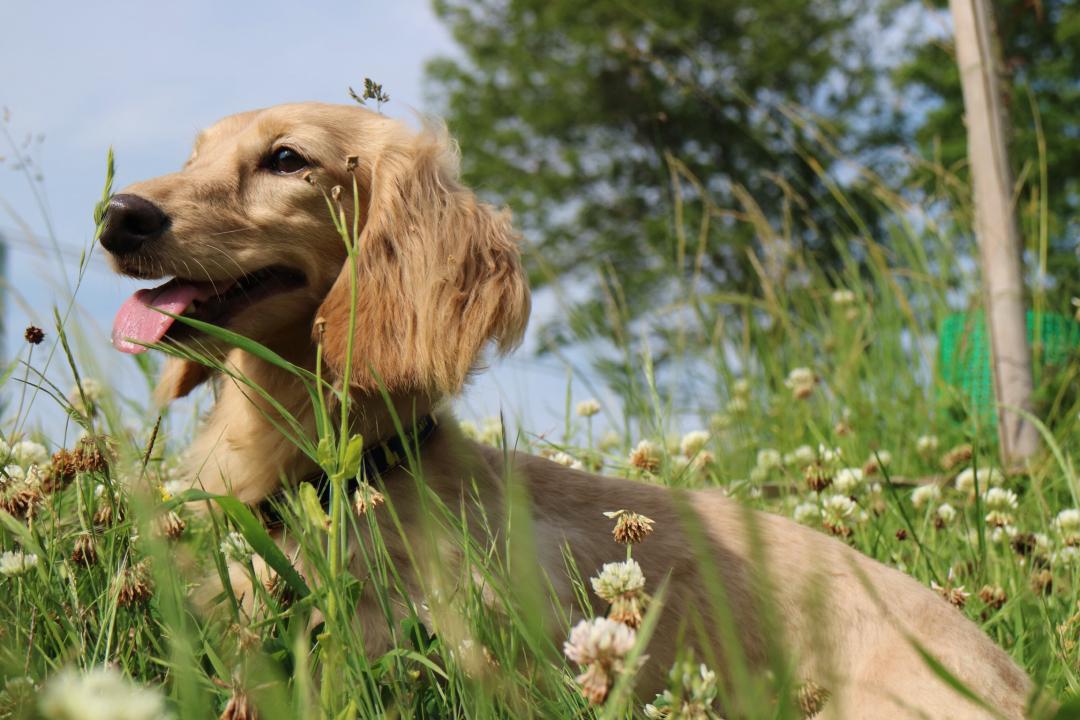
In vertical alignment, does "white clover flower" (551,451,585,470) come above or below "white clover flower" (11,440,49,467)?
below

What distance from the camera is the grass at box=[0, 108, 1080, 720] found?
55.3 inches

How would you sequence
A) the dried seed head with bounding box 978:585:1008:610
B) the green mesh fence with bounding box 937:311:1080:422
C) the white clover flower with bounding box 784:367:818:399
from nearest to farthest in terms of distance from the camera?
1. the dried seed head with bounding box 978:585:1008:610
2. the white clover flower with bounding box 784:367:818:399
3. the green mesh fence with bounding box 937:311:1080:422

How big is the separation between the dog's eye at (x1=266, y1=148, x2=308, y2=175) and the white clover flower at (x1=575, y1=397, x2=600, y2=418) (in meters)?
1.48

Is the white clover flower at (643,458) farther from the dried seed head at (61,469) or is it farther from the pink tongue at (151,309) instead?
the dried seed head at (61,469)

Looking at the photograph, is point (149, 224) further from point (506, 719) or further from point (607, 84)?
point (607, 84)

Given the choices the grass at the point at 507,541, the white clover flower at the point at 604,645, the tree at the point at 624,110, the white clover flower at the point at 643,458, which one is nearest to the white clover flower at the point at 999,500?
the grass at the point at 507,541

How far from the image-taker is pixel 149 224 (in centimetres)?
237

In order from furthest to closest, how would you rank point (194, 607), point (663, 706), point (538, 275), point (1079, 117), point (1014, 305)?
point (538, 275) → point (1079, 117) → point (1014, 305) → point (194, 607) → point (663, 706)

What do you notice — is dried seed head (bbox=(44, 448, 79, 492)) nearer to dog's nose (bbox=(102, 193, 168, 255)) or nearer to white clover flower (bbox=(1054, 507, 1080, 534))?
dog's nose (bbox=(102, 193, 168, 255))

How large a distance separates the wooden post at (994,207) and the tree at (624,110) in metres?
17.8

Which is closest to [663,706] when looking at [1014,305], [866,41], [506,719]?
[506,719]

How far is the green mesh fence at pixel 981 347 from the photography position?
4.77 metres

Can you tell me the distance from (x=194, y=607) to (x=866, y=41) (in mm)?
25768

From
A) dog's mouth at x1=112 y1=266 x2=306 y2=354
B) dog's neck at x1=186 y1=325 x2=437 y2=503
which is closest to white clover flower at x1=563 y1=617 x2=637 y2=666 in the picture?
Answer: dog's neck at x1=186 y1=325 x2=437 y2=503
